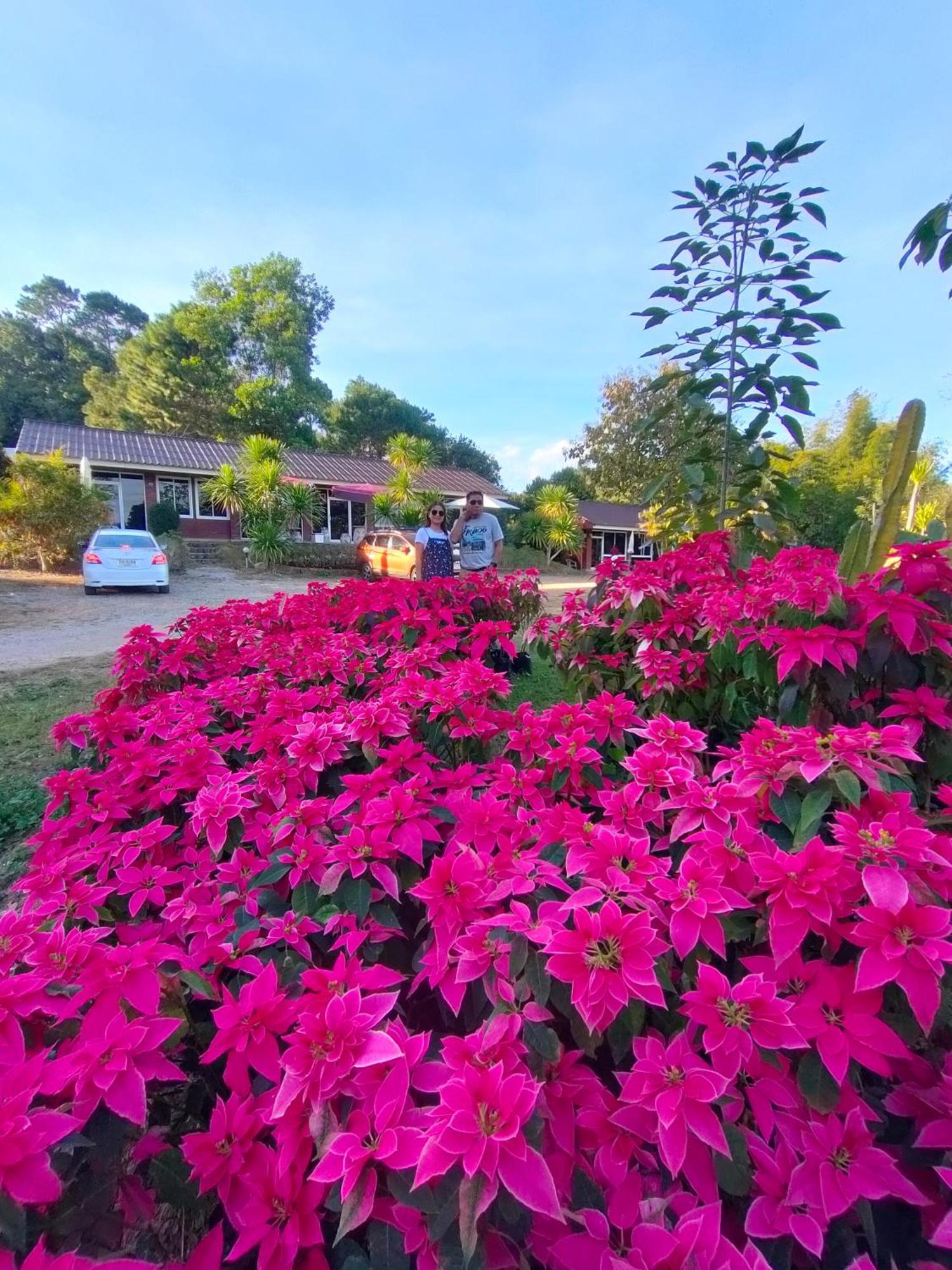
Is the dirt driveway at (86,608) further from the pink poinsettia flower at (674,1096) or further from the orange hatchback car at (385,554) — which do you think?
the pink poinsettia flower at (674,1096)

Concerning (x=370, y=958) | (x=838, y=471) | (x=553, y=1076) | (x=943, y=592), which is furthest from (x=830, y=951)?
(x=838, y=471)

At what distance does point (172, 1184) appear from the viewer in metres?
0.87

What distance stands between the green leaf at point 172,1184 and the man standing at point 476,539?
4.95 m

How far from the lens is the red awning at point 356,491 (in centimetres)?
2161

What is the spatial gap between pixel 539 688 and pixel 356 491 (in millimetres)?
18298

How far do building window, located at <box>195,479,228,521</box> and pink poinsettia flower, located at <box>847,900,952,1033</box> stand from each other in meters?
22.3

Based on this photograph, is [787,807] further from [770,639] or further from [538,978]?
[770,639]

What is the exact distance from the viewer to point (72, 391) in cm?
3503

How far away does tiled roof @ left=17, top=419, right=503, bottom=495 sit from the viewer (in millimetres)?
18984

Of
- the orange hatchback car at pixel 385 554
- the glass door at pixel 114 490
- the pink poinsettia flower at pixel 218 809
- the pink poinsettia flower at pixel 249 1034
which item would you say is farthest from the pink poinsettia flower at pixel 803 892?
the glass door at pixel 114 490

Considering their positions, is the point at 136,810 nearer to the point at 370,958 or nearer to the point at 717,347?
the point at 370,958

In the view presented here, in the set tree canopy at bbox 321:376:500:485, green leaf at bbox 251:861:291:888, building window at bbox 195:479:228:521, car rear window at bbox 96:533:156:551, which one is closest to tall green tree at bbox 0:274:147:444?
tree canopy at bbox 321:376:500:485

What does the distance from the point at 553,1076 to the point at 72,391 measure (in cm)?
4340

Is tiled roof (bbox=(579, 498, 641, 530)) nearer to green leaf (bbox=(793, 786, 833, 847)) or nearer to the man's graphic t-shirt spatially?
the man's graphic t-shirt
